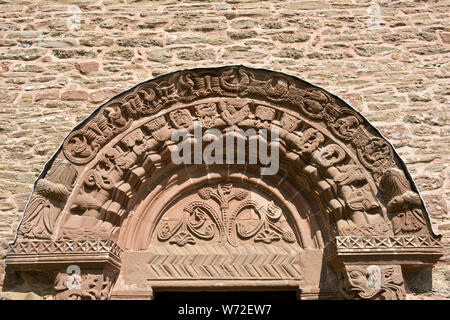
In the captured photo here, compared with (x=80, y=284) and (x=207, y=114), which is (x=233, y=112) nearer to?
(x=207, y=114)

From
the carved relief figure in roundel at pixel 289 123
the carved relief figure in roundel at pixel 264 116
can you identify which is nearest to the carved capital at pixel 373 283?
the carved relief figure in roundel at pixel 289 123

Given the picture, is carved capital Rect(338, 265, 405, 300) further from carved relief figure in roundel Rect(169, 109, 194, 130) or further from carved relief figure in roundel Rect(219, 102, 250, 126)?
carved relief figure in roundel Rect(169, 109, 194, 130)

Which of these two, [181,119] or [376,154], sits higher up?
[181,119]

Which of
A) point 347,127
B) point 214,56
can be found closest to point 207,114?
point 214,56

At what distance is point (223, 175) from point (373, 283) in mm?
1849

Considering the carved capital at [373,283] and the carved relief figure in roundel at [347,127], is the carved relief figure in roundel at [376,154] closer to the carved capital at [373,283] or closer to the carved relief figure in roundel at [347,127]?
the carved relief figure in roundel at [347,127]

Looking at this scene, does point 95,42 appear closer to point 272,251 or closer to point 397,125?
point 272,251

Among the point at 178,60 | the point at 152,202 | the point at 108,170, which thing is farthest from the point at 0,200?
the point at 178,60

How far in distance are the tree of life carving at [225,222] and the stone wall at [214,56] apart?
135 centimetres

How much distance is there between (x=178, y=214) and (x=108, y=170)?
32.9 inches

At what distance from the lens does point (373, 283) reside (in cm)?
418

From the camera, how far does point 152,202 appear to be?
500 centimetres

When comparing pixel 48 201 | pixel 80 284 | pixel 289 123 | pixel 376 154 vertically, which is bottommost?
pixel 80 284

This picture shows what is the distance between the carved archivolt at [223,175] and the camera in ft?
14.9
